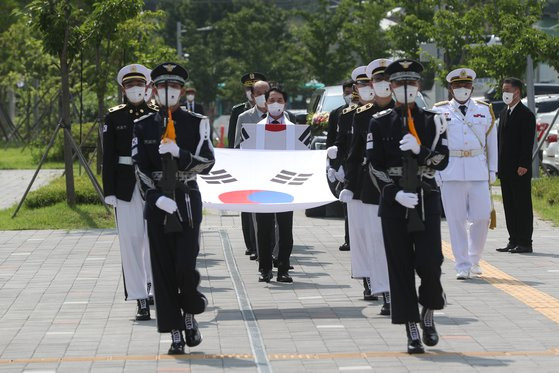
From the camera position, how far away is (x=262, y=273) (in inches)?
512

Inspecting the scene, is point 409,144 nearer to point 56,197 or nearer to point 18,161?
point 56,197

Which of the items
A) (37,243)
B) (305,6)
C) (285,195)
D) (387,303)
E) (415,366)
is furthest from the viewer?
(305,6)

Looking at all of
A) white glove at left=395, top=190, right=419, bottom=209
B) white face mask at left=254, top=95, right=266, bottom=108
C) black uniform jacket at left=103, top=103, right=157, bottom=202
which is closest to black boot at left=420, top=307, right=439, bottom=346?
white glove at left=395, top=190, right=419, bottom=209

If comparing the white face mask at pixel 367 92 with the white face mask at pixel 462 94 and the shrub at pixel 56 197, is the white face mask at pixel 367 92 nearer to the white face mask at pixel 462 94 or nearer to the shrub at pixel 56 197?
the white face mask at pixel 462 94

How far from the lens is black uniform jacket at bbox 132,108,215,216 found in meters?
9.12

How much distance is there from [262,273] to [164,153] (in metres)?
4.25

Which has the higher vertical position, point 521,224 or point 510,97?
point 510,97

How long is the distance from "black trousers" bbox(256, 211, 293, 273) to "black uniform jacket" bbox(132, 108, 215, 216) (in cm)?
370

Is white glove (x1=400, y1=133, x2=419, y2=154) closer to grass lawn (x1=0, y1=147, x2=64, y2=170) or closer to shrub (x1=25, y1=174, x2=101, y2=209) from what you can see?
shrub (x1=25, y1=174, x2=101, y2=209)

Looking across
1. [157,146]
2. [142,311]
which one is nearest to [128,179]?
[142,311]

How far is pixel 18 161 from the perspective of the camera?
3700cm

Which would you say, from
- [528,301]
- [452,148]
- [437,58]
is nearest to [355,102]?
[452,148]

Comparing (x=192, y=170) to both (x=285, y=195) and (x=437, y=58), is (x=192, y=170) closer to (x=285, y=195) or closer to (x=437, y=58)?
(x=285, y=195)

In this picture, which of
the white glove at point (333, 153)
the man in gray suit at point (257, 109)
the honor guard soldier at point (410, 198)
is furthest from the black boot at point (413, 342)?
the man in gray suit at point (257, 109)
